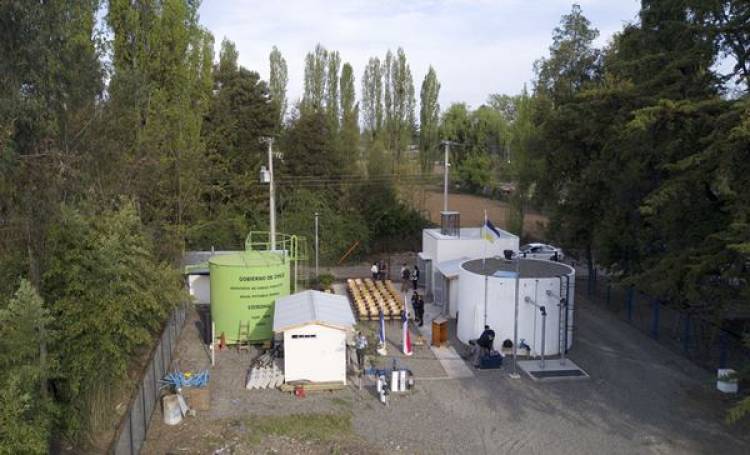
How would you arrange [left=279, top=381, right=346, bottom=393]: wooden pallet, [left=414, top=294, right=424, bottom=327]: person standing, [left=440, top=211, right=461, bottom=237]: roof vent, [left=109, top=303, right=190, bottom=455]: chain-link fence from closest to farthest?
[left=109, top=303, right=190, bottom=455]: chain-link fence
[left=279, top=381, right=346, bottom=393]: wooden pallet
[left=414, top=294, right=424, bottom=327]: person standing
[left=440, top=211, right=461, bottom=237]: roof vent

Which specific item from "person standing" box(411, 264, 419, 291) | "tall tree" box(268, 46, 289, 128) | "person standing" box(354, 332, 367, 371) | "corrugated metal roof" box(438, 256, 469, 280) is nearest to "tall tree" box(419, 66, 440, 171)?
"tall tree" box(268, 46, 289, 128)

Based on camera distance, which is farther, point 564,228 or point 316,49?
point 316,49

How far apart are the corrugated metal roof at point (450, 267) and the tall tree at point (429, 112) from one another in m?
33.2

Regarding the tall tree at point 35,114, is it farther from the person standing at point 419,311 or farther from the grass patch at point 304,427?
the person standing at point 419,311

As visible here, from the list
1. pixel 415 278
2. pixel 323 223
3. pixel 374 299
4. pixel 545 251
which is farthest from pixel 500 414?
pixel 323 223

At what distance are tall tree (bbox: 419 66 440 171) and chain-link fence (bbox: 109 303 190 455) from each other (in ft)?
131

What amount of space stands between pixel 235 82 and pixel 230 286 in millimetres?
23782

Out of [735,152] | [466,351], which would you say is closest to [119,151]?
[466,351]

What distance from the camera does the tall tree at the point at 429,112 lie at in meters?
58.4

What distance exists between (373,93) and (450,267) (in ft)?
119

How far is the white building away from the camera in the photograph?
24.8 meters

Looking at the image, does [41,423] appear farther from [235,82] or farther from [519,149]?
[519,149]

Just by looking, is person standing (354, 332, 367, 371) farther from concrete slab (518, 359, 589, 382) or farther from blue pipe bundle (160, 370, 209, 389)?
concrete slab (518, 359, 589, 382)

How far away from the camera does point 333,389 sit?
57.2 feet
